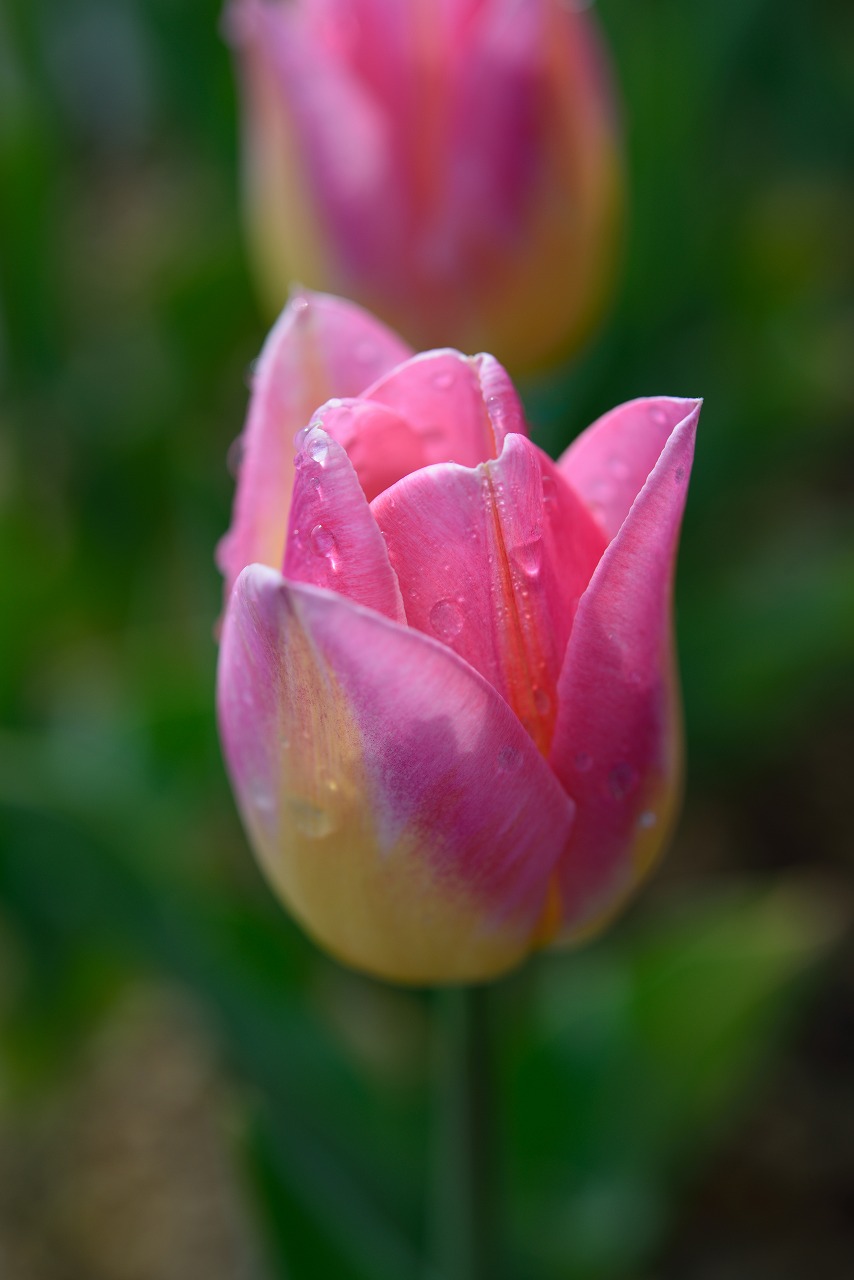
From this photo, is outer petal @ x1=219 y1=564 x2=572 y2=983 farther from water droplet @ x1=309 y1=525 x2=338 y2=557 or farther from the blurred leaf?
the blurred leaf

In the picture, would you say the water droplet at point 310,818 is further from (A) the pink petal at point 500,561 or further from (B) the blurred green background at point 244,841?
(B) the blurred green background at point 244,841

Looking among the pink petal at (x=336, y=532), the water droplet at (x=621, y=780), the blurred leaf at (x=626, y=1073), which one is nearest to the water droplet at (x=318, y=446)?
the pink petal at (x=336, y=532)

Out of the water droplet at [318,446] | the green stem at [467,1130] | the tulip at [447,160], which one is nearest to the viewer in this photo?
the water droplet at [318,446]

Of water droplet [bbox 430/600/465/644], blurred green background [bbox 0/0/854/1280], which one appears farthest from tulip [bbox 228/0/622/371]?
water droplet [bbox 430/600/465/644]

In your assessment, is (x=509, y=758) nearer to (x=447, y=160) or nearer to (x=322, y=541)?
(x=322, y=541)

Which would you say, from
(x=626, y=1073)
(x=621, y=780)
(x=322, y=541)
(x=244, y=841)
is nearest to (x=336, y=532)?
(x=322, y=541)

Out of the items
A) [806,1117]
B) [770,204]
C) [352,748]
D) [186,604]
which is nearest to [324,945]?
[352,748]
